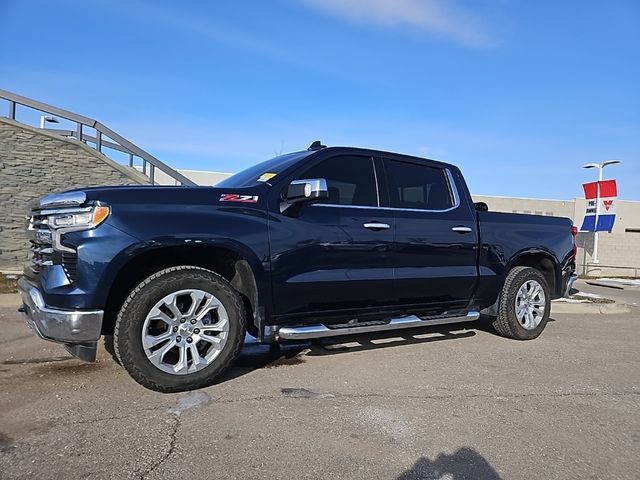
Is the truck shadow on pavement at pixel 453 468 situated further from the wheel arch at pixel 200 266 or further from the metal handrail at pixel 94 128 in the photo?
the metal handrail at pixel 94 128

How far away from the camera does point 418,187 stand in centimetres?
498

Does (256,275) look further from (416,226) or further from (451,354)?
(451,354)

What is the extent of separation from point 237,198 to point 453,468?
2.40 m

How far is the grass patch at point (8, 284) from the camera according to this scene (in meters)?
7.26

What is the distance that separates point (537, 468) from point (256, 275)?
89.2 inches

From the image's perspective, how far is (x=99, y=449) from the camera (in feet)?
8.57

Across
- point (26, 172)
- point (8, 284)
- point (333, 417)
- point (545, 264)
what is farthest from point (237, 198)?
point (26, 172)

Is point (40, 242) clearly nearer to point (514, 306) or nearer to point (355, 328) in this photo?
point (355, 328)

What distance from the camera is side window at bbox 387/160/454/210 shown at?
4.74 metres

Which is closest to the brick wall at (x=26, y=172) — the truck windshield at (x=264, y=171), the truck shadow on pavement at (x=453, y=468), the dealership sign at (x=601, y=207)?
the truck windshield at (x=264, y=171)

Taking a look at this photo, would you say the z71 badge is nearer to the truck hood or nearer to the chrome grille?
the truck hood

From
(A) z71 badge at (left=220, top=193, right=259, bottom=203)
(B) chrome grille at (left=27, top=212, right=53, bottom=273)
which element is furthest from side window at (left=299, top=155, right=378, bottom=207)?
(B) chrome grille at (left=27, top=212, right=53, bottom=273)

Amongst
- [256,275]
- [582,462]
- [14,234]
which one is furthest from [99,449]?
[14,234]

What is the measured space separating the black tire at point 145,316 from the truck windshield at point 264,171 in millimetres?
999
